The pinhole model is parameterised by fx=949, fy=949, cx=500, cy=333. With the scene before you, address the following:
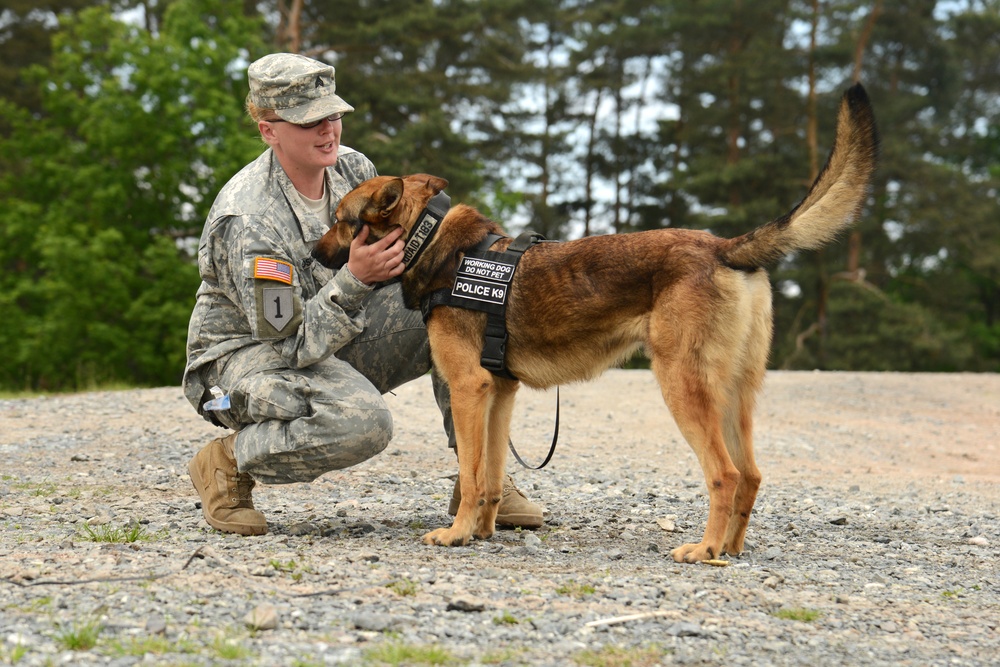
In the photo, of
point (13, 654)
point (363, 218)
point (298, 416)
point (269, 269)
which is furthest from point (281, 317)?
point (13, 654)

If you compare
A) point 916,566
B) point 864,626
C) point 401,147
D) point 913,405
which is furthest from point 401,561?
point 401,147

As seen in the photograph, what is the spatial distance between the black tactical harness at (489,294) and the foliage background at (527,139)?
1834 centimetres

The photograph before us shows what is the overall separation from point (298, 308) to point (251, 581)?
1.41 meters

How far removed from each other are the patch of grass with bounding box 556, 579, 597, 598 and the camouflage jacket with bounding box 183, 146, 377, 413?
161 centimetres

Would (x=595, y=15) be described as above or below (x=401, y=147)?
above

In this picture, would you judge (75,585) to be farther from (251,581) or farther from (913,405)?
(913,405)

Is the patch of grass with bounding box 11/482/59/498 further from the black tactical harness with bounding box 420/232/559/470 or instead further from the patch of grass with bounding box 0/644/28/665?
the patch of grass with bounding box 0/644/28/665

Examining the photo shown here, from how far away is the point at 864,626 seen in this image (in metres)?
3.45

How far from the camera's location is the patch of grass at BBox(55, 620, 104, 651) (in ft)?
9.43

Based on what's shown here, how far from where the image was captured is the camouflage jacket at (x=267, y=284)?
4.47 meters

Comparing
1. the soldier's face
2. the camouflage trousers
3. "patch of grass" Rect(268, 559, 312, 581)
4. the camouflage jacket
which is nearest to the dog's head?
the camouflage jacket

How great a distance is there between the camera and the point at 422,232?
4754mm

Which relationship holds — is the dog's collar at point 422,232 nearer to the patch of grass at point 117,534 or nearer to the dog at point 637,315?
the dog at point 637,315

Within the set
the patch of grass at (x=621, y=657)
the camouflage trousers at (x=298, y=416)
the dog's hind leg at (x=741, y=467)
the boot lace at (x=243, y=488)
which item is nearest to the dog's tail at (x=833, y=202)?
the dog's hind leg at (x=741, y=467)
